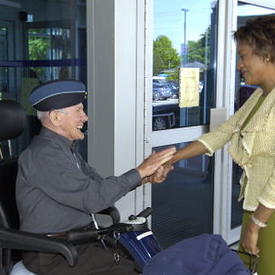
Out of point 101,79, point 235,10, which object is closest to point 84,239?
point 101,79

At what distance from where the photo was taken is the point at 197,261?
4.33 ft

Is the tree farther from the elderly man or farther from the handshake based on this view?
the elderly man

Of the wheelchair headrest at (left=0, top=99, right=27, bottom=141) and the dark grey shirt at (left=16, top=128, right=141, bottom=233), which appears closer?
the dark grey shirt at (left=16, top=128, right=141, bottom=233)

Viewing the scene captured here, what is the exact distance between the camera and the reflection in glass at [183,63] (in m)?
3.20

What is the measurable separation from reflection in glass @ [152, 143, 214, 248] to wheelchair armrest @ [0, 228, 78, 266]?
157 cm

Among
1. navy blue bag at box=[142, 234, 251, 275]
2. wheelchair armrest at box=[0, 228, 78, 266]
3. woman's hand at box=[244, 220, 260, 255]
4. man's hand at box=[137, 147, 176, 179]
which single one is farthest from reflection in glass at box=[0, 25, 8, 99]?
navy blue bag at box=[142, 234, 251, 275]

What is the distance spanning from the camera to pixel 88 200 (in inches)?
75.0

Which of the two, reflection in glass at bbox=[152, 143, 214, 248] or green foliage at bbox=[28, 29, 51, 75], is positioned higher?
green foliage at bbox=[28, 29, 51, 75]

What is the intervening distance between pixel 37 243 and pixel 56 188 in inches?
8.8

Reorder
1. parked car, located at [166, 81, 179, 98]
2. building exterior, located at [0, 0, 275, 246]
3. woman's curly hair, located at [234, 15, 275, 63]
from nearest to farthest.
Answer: woman's curly hair, located at [234, 15, 275, 63]
building exterior, located at [0, 0, 275, 246]
parked car, located at [166, 81, 179, 98]

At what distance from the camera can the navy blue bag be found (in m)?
1.26

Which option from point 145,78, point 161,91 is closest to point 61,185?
point 145,78

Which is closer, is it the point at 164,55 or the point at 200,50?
the point at 164,55

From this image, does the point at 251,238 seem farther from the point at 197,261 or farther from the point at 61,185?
the point at 61,185
